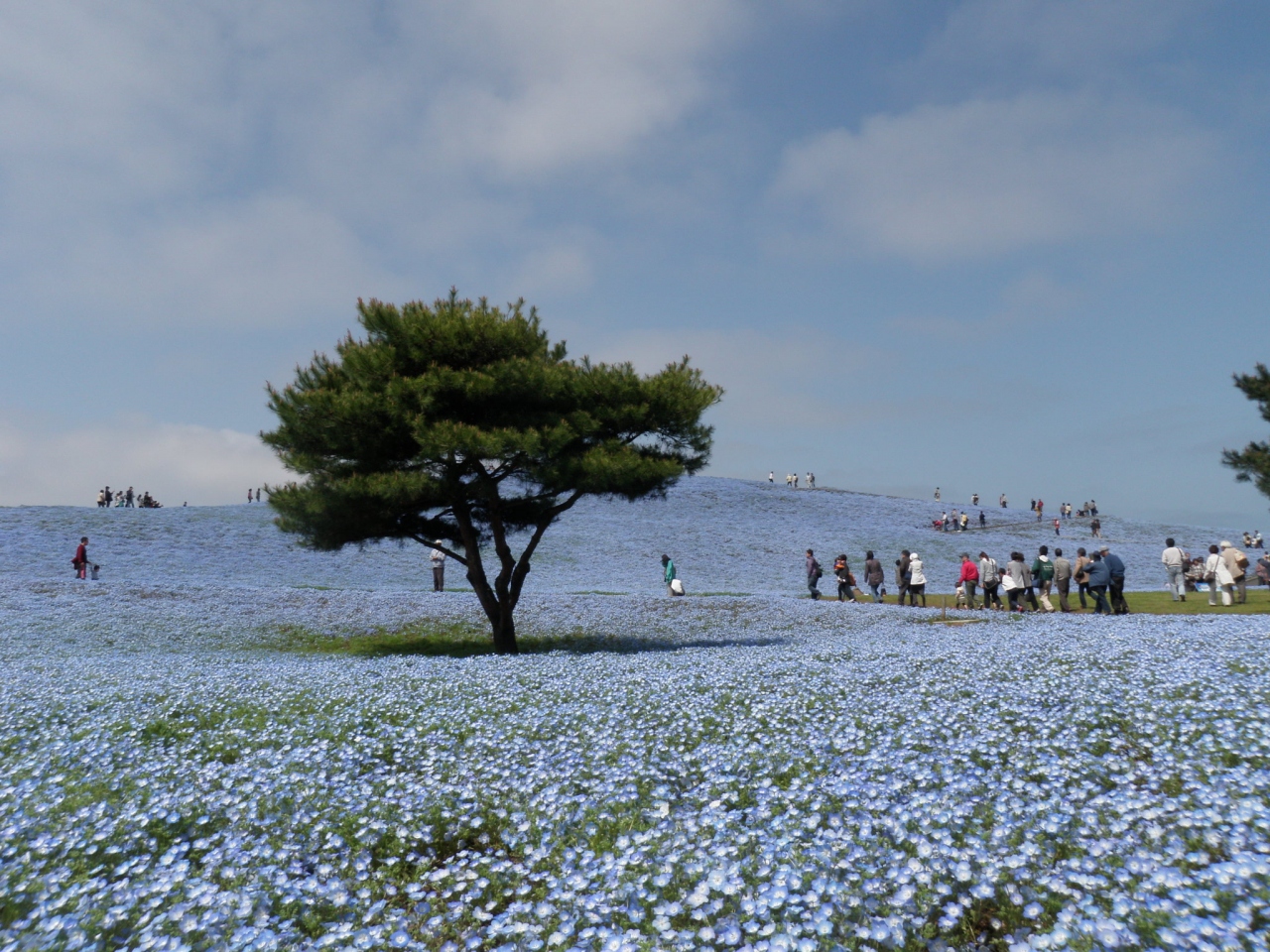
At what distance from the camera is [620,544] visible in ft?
153

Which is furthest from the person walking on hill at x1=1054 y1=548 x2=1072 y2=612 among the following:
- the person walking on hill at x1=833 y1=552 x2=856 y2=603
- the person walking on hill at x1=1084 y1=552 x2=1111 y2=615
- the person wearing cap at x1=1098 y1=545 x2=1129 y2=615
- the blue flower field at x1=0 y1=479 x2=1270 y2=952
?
the blue flower field at x1=0 y1=479 x2=1270 y2=952

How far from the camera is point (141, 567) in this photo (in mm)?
35469

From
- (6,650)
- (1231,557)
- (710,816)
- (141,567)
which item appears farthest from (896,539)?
(710,816)

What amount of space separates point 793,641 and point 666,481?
15.1 ft

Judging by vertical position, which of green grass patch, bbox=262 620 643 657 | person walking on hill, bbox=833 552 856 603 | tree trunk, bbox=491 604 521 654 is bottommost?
green grass patch, bbox=262 620 643 657

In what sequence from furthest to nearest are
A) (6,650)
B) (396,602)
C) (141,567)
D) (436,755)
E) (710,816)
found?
(141,567), (396,602), (6,650), (436,755), (710,816)

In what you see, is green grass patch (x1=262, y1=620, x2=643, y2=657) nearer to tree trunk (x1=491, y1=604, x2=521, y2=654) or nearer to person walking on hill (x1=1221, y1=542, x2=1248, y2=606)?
tree trunk (x1=491, y1=604, x2=521, y2=654)

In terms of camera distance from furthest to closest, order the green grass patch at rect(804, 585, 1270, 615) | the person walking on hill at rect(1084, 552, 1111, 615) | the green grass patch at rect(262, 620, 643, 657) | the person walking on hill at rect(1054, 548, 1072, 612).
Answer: the person walking on hill at rect(1054, 548, 1072, 612), the person walking on hill at rect(1084, 552, 1111, 615), the green grass patch at rect(804, 585, 1270, 615), the green grass patch at rect(262, 620, 643, 657)

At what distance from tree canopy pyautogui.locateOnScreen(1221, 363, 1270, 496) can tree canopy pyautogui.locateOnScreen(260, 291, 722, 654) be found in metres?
25.9

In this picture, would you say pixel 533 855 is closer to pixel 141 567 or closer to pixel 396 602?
pixel 396 602

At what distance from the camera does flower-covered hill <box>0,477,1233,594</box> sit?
3612 cm

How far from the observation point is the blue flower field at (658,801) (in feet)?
13.7

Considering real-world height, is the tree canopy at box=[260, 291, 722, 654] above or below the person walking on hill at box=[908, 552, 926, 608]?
above

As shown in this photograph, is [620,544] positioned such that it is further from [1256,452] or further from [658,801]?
[658,801]
